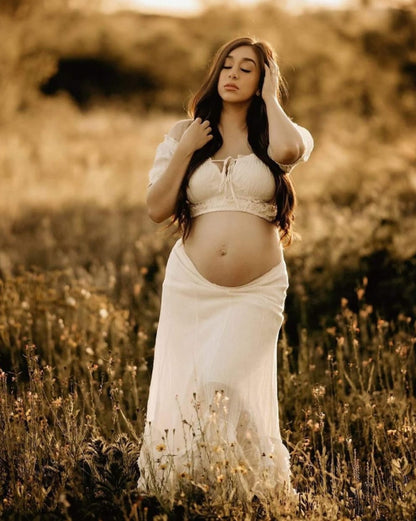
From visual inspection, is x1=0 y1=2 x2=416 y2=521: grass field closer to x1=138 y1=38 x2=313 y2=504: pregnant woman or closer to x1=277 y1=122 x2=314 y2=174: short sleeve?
x1=138 y1=38 x2=313 y2=504: pregnant woman

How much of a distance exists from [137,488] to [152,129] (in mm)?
23214

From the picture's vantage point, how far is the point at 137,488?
4184 millimetres

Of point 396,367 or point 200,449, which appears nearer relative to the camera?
point 200,449

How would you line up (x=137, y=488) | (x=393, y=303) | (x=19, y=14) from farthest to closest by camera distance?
(x=19, y=14) → (x=393, y=303) → (x=137, y=488)

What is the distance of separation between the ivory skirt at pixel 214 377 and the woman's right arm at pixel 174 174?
0.91 ft

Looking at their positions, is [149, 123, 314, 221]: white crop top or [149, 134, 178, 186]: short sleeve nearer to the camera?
[149, 123, 314, 221]: white crop top

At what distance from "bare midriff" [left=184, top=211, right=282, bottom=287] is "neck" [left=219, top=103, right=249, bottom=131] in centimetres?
50

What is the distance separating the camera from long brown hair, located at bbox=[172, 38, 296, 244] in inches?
176

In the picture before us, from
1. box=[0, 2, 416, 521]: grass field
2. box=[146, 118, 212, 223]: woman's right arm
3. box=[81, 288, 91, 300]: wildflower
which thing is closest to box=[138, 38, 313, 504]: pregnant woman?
box=[146, 118, 212, 223]: woman's right arm

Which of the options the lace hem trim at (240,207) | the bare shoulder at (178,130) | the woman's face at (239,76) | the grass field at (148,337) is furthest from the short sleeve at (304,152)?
the grass field at (148,337)

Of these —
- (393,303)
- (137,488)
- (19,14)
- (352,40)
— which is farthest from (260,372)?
(352,40)

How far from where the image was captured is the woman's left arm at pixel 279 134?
14.3 ft

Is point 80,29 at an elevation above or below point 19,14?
above

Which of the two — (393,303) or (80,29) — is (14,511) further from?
(80,29)
